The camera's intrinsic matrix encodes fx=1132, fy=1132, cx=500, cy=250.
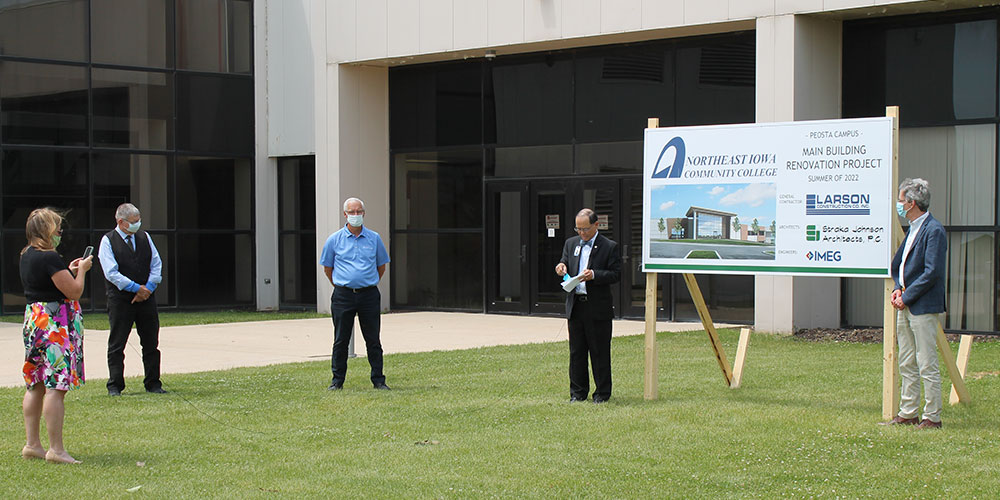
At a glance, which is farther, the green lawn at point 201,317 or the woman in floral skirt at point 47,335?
the green lawn at point 201,317

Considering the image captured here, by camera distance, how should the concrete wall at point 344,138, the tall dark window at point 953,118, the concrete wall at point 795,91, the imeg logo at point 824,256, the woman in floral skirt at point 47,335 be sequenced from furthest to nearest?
the concrete wall at point 344,138
the concrete wall at point 795,91
the tall dark window at point 953,118
the imeg logo at point 824,256
the woman in floral skirt at point 47,335

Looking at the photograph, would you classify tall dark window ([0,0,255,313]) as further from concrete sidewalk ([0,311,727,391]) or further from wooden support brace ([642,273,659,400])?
wooden support brace ([642,273,659,400])

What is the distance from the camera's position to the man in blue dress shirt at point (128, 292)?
36.8 feet

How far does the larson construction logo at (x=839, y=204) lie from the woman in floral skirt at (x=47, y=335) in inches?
237

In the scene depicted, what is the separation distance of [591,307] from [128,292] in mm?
4675

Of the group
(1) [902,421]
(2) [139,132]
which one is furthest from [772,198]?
(2) [139,132]

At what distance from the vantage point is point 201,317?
22.2 meters

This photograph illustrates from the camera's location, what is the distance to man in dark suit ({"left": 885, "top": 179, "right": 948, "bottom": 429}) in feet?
28.9

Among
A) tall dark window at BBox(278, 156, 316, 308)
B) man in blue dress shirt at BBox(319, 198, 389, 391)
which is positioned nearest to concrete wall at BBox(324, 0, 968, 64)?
tall dark window at BBox(278, 156, 316, 308)

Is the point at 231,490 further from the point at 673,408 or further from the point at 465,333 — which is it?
the point at 465,333

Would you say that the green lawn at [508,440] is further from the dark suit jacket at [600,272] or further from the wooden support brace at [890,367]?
the dark suit jacket at [600,272]

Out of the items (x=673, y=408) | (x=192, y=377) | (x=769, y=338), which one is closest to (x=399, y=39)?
(x=769, y=338)

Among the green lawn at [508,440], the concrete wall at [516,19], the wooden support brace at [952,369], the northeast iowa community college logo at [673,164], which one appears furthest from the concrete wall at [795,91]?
the wooden support brace at [952,369]

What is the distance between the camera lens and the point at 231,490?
7.11 m
